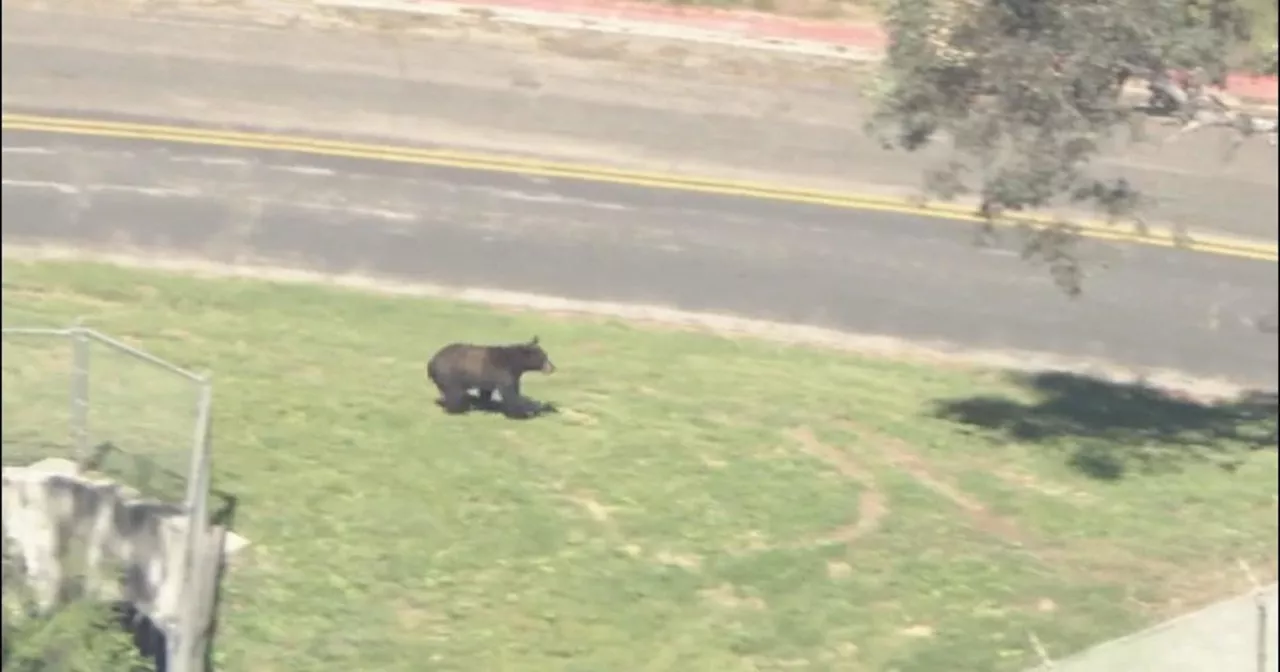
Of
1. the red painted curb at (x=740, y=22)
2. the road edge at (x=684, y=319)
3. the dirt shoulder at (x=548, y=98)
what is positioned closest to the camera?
the road edge at (x=684, y=319)

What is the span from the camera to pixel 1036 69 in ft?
46.0

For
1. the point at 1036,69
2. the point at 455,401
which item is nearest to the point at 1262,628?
the point at 1036,69

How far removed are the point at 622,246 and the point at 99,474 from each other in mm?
8518

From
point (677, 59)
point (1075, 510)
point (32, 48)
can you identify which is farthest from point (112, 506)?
point (677, 59)

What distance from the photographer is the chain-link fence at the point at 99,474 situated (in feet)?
39.2

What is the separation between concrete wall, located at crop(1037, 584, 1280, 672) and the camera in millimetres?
11586

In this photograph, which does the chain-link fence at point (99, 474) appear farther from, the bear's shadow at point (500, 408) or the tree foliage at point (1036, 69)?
the tree foliage at point (1036, 69)

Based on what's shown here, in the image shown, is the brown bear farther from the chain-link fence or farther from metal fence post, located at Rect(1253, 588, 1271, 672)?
metal fence post, located at Rect(1253, 588, 1271, 672)

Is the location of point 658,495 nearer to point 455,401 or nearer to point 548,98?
point 455,401

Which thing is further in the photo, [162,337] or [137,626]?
[162,337]

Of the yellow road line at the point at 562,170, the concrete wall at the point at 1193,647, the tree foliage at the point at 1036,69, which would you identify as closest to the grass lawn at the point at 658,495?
the concrete wall at the point at 1193,647

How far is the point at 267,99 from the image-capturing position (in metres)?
21.9

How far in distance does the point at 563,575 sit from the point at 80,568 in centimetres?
348

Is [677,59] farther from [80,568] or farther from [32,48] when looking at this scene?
[80,568]
